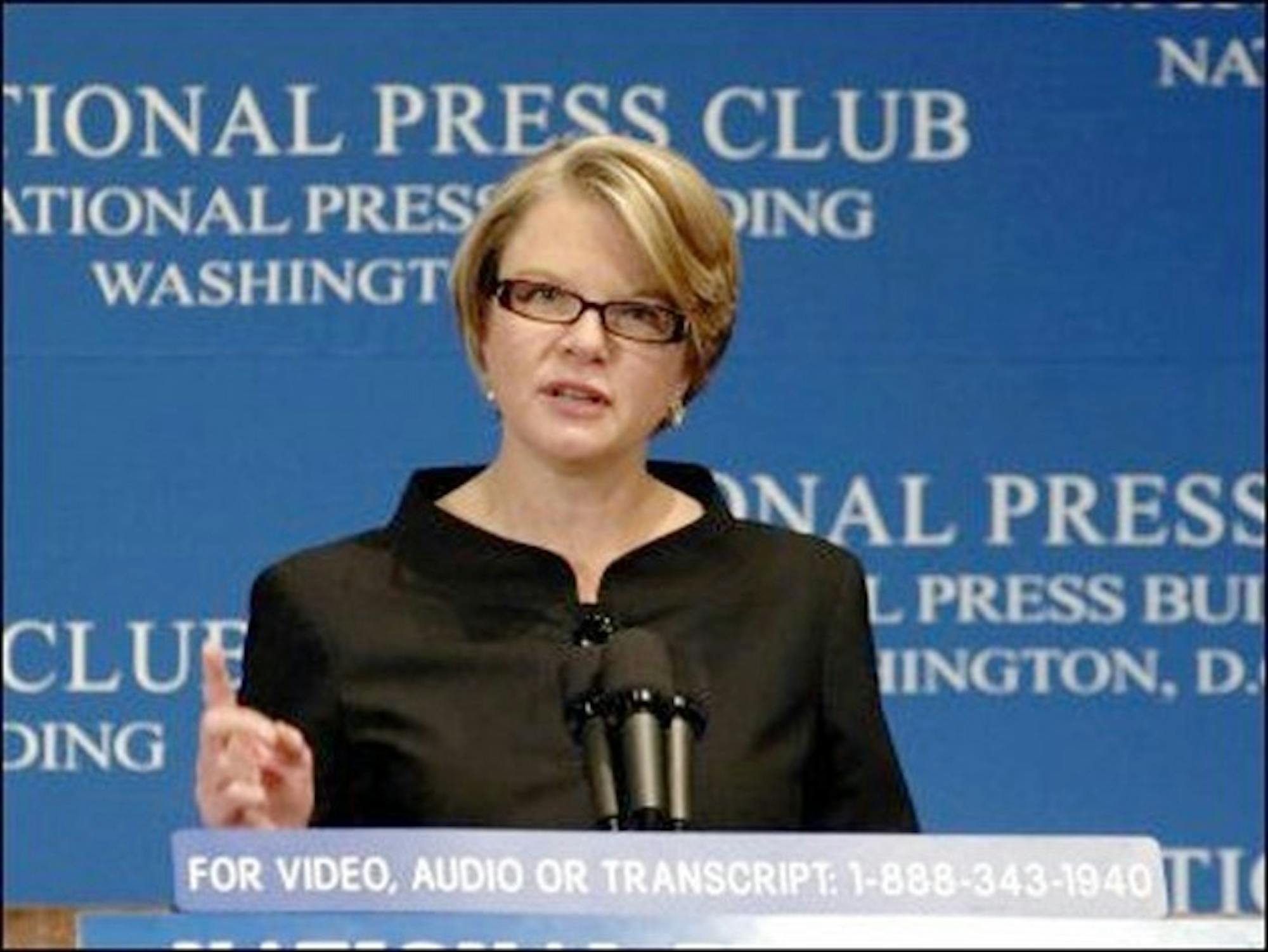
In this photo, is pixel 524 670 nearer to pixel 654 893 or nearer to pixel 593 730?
pixel 593 730

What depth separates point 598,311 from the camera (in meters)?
2.54

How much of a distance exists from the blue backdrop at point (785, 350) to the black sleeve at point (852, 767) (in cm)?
159

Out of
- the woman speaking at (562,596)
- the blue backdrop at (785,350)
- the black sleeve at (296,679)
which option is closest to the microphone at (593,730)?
the woman speaking at (562,596)

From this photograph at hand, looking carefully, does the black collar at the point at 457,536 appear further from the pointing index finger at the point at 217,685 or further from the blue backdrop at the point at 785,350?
the blue backdrop at the point at 785,350

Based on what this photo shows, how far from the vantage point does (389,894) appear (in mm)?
1838

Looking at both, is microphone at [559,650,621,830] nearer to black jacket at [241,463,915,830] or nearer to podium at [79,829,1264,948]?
podium at [79,829,1264,948]

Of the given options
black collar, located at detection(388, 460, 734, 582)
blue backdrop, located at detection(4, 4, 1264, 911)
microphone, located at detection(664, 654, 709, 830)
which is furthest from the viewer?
blue backdrop, located at detection(4, 4, 1264, 911)

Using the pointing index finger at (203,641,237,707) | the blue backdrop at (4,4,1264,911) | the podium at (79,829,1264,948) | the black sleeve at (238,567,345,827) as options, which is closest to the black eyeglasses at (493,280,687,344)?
the black sleeve at (238,567,345,827)

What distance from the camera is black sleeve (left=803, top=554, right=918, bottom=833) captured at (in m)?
2.64

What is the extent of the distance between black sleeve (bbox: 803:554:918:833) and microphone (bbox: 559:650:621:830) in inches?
19.4

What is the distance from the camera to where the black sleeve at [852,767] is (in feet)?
8.66

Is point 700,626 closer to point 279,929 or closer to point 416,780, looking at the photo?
point 416,780

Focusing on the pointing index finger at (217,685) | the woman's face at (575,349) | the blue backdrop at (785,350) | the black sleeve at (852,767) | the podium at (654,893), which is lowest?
the podium at (654,893)

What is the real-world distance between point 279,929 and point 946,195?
269 cm
